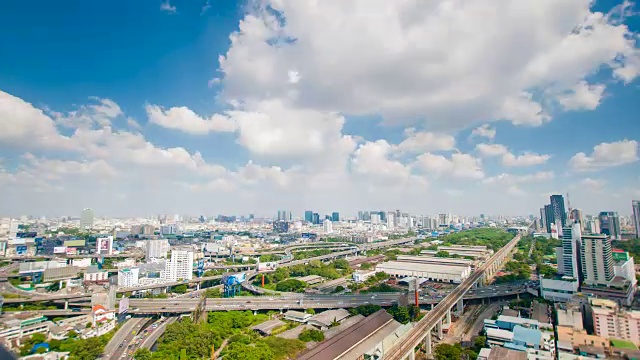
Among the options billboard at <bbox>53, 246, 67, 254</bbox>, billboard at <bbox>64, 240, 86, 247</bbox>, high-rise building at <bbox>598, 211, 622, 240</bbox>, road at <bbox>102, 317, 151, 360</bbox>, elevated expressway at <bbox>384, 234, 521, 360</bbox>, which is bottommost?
road at <bbox>102, 317, 151, 360</bbox>

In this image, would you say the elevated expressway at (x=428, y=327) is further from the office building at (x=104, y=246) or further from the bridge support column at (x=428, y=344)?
the office building at (x=104, y=246)

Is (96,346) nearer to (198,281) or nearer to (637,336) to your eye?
(198,281)

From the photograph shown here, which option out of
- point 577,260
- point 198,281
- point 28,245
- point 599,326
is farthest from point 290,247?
point 599,326

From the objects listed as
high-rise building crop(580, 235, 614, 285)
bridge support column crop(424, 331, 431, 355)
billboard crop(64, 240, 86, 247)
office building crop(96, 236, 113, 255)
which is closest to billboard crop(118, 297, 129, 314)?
bridge support column crop(424, 331, 431, 355)

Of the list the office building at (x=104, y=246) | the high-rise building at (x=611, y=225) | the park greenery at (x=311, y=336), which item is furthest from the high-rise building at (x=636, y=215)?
the office building at (x=104, y=246)

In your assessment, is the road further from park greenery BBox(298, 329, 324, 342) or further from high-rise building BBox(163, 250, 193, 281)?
high-rise building BBox(163, 250, 193, 281)

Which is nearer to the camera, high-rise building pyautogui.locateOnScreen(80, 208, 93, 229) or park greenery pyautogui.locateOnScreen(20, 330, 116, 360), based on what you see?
park greenery pyautogui.locateOnScreen(20, 330, 116, 360)

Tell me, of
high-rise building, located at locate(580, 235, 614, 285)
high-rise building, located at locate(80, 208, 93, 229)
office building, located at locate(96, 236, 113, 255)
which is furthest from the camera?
high-rise building, located at locate(80, 208, 93, 229)
